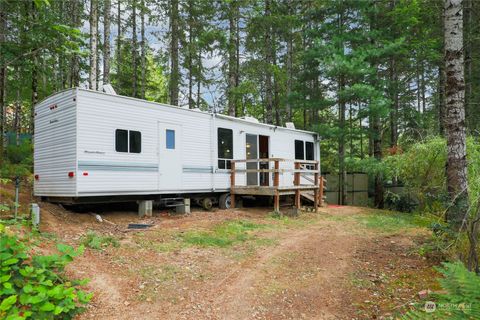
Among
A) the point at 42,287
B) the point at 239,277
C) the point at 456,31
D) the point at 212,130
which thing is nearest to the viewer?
the point at 42,287

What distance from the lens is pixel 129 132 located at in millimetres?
8375

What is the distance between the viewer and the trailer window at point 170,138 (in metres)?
9.25

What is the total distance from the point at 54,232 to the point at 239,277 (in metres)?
3.66

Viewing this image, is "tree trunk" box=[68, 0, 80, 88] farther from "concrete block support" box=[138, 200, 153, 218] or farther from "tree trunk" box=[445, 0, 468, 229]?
"tree trunk" box=[445, 0, 468, 229]

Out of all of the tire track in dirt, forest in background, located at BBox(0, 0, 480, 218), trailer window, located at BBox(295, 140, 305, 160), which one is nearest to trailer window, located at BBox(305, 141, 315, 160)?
trailer window, located at BBox(295, 140, 305, 160)

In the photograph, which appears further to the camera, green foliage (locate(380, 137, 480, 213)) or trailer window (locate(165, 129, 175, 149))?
trailer window (locate(165, 129, 175, 149))

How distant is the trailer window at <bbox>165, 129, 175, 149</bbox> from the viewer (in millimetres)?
9250

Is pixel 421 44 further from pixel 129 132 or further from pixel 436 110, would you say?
pixel 129 132

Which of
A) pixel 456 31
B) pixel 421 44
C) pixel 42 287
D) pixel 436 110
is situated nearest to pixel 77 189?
pixel 42 287

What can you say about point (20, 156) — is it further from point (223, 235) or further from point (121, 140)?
point (223, 235)

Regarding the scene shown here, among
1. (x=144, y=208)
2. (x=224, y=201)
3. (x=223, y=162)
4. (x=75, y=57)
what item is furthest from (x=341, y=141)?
(x=75, y=57)

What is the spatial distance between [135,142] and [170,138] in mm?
1139

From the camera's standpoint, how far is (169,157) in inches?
364

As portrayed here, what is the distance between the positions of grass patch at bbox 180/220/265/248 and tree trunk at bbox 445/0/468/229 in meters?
3.90
